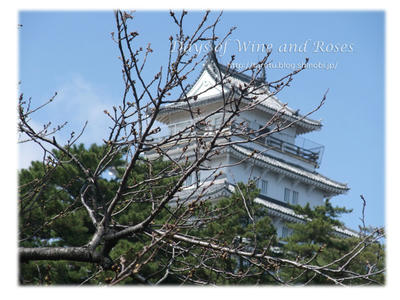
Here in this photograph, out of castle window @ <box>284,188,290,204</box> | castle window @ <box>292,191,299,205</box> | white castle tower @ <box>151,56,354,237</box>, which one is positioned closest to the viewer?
white castle tower @ <box>151,56,354,237</box>

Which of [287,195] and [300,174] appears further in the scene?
[287,195]

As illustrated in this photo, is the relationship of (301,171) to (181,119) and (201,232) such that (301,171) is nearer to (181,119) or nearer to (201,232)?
(181,119)

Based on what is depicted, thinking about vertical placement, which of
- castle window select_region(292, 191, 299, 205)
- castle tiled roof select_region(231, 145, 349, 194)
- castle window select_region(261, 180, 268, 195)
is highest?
castle tiled roof select_region(231, 145, 349, 194)

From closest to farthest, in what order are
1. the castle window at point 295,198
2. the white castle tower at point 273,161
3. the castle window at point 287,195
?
the white castle tower at point 273,161
the castle window at point 287,195
the castle window at point 295,198

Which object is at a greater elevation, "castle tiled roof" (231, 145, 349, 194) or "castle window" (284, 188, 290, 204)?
"castle tiled roof" (231, 145, 349, 194)

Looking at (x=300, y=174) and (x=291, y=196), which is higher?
(x=300, y=174)

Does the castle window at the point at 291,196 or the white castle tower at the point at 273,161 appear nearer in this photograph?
→ the white castle tower at the point at 273,161

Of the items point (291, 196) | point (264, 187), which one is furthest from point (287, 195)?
point (264, 187)

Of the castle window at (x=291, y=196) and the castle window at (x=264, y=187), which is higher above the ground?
the castle window at (x=264, y=187)

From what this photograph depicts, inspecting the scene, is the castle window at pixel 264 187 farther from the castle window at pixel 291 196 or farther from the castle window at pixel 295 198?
the castle window at pixel 295 198

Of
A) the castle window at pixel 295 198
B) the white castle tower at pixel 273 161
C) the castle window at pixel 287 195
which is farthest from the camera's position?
the castle window at pixel 295 198

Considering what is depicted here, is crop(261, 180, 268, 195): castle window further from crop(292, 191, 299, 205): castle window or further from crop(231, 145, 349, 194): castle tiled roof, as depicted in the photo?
crop(292, 191, 299, 205): castle window

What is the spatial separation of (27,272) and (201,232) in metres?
4.25

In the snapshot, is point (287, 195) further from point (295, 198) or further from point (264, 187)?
point (264, 187)
